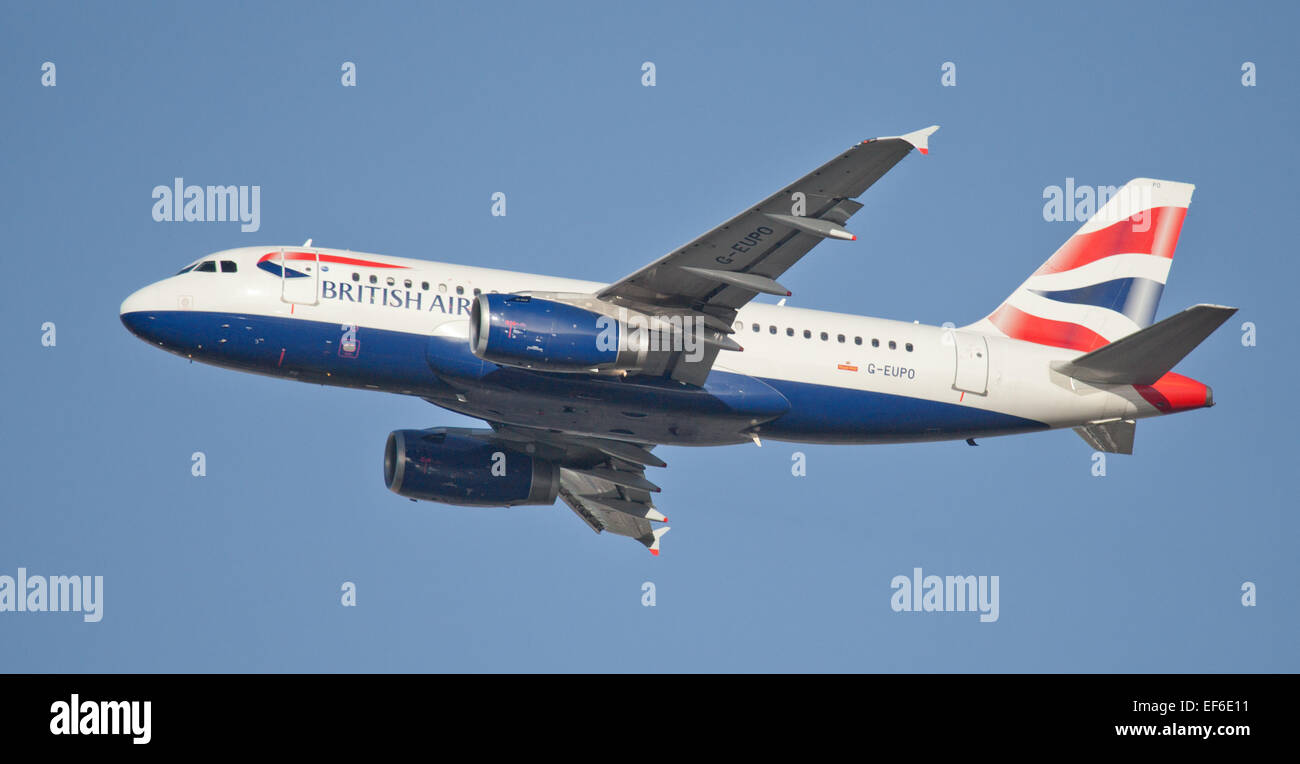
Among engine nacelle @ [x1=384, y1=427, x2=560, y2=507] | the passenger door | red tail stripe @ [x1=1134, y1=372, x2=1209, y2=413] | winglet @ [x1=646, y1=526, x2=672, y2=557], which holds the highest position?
the passenger door

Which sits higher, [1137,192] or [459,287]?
[1137,192]

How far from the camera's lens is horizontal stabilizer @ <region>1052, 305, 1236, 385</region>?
122 feet

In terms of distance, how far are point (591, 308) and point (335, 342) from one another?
20.5 feet

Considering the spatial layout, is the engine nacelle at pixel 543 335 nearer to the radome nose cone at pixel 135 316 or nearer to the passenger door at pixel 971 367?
the radome nose cone at pixel 135 316

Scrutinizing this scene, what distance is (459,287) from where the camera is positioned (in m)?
38.2

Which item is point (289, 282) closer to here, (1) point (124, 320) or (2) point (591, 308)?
(1) point (124, 320)

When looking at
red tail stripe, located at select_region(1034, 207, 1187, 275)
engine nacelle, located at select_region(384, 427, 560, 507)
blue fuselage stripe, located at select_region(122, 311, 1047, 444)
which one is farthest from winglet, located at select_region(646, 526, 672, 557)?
red tail stripe, located at select_region(1034, 207, 1187, 275)

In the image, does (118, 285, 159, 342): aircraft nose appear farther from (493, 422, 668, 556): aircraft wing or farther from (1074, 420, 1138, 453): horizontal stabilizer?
(1074, 420, 1138, 453): horizontal stabilizer

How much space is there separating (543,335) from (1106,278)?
18.1 meters

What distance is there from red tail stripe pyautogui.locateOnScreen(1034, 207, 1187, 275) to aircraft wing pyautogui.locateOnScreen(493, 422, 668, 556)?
1336cm

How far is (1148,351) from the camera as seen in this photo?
129 ft

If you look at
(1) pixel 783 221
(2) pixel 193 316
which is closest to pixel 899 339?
(1) pixel 783 221

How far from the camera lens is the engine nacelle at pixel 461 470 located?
4372cm

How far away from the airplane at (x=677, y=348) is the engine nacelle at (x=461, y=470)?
0.06m
